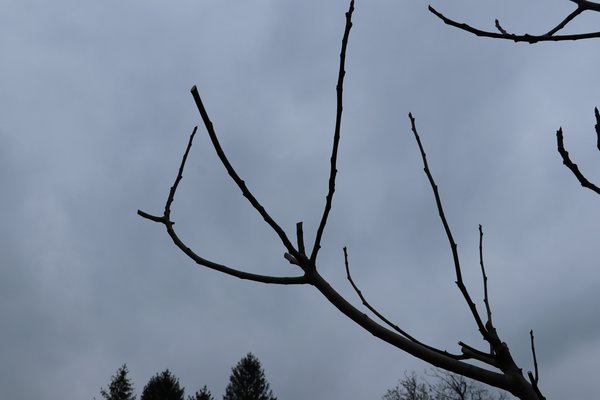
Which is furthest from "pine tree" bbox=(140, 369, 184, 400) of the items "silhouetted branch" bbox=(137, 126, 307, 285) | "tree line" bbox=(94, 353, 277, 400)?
"silhouetted branch" bbox=(137, 126, 307, 285)

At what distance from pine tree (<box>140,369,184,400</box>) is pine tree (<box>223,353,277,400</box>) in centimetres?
614

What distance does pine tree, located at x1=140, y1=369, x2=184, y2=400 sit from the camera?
3891 cm

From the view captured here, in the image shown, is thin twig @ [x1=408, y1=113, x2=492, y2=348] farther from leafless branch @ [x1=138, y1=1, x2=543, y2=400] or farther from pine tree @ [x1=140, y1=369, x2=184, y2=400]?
pine tree @ [x1=140, y1=369, x2=184, y2=400]

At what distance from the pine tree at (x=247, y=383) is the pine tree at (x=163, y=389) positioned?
242 inches

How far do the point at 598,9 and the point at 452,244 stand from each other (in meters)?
0.75

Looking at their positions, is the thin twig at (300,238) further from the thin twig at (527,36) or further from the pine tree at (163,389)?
the pine tree at (163,389)

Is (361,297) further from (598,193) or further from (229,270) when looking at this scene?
(598,193)

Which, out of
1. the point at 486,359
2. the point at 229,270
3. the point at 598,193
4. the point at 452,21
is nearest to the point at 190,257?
the point at 229,270

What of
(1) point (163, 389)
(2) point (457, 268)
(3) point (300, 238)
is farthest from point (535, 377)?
(1) point (163, 389)

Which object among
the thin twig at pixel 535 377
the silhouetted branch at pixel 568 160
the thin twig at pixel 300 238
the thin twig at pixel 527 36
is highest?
the thin twig at pixel 527 36

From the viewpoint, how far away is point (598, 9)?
1300mm

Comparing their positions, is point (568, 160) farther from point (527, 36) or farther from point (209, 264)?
point (209, 264)

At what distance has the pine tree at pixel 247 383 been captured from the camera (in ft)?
147

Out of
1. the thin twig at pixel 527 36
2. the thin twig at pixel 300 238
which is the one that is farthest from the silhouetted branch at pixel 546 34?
the thin twig at pixel 300 238
